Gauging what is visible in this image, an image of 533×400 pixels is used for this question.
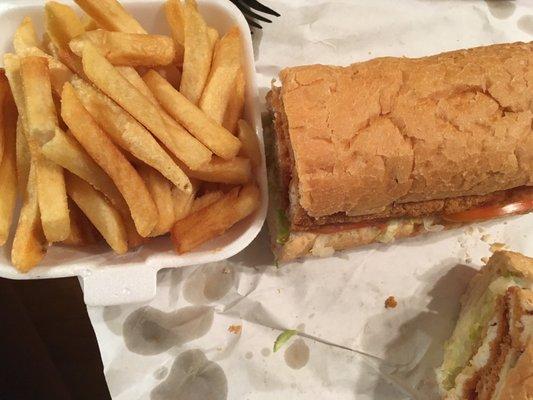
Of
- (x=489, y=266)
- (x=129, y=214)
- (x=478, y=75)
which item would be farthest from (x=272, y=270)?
(x=478, y=75)

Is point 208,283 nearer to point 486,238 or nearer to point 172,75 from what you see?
point 172,75

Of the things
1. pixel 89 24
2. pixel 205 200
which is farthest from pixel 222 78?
pixel 89 24

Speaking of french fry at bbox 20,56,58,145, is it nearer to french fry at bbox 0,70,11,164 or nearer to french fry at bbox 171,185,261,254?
french fry at bbox 0,70,11,164

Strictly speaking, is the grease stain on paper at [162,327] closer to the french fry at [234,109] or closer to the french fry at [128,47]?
the french fry at [234,109]

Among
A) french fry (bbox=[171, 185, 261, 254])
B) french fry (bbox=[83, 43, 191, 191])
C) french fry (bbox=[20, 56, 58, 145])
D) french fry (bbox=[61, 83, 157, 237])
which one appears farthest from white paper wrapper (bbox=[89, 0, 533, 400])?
french fry (bbox=[20, 56, 58, 145])

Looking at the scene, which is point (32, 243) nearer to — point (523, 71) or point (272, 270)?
point (272, 270)

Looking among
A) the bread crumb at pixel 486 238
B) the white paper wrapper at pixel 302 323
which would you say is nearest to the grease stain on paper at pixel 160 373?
the white paper wrapper at pixel 302 323
